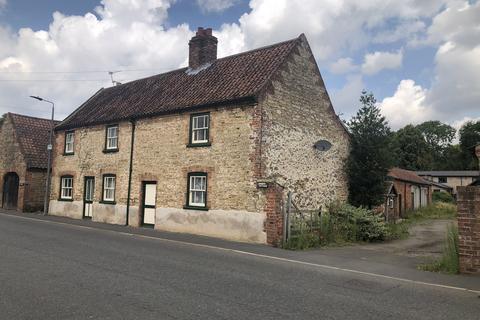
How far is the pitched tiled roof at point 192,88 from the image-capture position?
656 inches

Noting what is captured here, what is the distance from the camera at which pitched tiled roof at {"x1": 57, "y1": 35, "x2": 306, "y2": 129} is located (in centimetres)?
1667

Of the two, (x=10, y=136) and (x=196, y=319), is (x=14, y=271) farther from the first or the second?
(x=10, y=136)

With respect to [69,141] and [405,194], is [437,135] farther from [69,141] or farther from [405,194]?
[69,141]

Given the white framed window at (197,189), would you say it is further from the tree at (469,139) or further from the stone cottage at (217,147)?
the tree at (469,139)

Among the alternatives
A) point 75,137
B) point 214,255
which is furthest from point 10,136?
point 214,255

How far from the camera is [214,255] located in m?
11.4

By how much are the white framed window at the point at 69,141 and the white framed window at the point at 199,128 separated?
10.2 m

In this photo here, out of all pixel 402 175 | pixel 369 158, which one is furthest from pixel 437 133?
pixel 369 158

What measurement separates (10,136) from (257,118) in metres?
22.4

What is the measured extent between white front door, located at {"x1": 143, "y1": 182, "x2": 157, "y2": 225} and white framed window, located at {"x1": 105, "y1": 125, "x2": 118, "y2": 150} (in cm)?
350

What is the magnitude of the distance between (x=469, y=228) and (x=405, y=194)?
988 inches

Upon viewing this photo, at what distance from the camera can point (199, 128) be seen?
17.4 metres

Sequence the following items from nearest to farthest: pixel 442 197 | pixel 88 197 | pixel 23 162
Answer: pixel 88 197 < pixel 23 162 < pixel 442 197

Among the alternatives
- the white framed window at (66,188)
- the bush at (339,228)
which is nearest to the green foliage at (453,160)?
the bush at (339,228)
